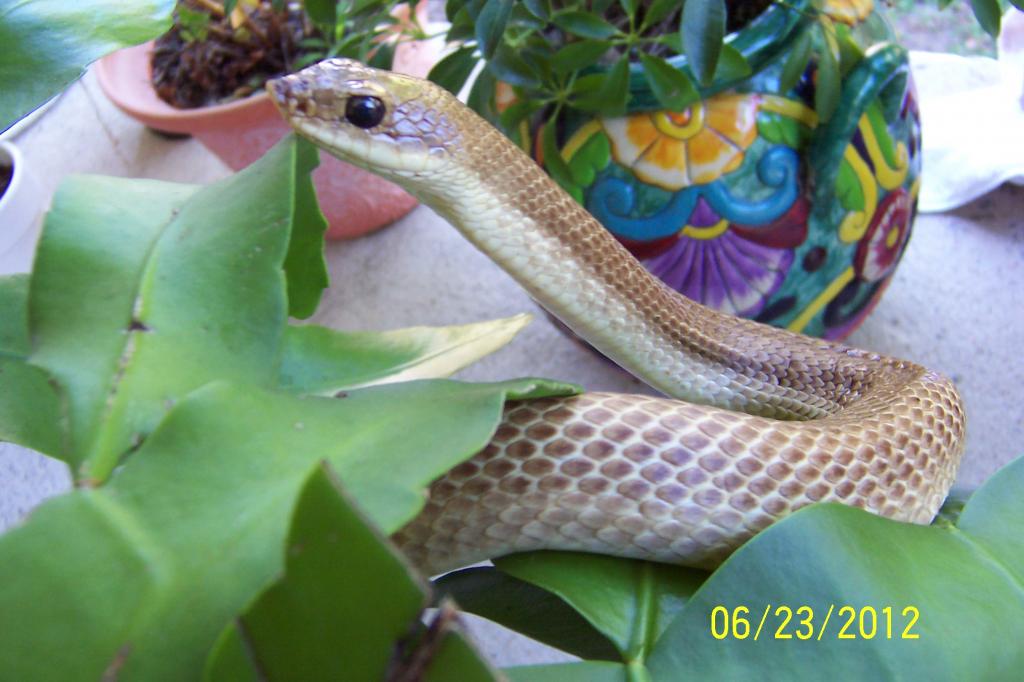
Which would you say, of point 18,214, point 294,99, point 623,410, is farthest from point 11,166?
point 623,410

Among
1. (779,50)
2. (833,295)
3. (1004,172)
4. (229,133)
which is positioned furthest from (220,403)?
(1004,172)

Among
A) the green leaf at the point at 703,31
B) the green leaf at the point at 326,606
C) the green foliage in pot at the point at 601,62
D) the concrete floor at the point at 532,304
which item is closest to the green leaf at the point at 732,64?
the green foliage in pot at the point at 601,62

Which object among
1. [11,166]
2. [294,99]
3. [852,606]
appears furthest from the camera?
[11,166]

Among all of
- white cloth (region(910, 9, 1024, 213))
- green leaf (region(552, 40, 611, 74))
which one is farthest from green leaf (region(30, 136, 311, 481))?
white cloth (region(910, 9, 1024, 213))

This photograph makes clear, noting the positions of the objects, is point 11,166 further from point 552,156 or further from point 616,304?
point 616,304

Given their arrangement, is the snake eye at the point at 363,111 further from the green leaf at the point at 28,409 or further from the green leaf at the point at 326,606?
the green leaf at the point at 326,606

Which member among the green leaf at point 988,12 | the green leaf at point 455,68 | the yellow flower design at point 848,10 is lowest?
the green leaf at point 455,68

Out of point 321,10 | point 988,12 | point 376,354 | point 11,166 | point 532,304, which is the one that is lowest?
point 532,304
